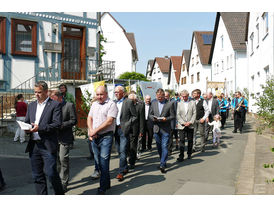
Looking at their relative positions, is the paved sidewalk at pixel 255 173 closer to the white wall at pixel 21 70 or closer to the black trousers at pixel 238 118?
the black trousers at pixel 238 118

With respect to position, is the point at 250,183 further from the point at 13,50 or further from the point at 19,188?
the point at 13,50

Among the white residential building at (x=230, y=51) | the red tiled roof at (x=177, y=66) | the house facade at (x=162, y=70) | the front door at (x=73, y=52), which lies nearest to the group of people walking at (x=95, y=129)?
the front door at (x=73, y=52)

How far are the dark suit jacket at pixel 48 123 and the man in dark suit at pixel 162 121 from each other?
3.01 m

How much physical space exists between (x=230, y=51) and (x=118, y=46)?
1957cm

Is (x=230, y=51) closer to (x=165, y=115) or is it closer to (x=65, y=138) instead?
(x=165, y=115)

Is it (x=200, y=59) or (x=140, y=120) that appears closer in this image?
(x=140, y=120)

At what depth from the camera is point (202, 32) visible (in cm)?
4197

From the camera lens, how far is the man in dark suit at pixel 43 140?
429 centimetres

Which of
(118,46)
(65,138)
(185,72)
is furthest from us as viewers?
(185,72)

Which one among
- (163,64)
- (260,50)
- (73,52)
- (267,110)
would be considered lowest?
(267,110)

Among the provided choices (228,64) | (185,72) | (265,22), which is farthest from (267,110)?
(185,72)

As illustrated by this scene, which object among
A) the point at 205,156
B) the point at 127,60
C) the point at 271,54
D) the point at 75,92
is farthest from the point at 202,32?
the point at 205,156

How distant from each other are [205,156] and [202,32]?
118 ft

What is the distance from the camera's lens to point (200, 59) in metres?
38.6
